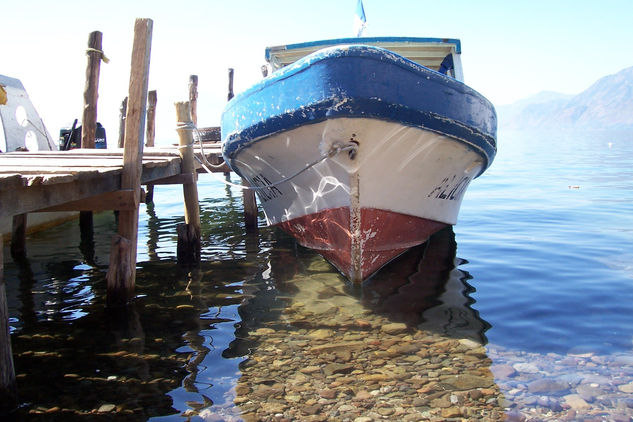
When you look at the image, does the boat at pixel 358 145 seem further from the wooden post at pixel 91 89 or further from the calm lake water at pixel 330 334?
the wooden post at pixel 91 89

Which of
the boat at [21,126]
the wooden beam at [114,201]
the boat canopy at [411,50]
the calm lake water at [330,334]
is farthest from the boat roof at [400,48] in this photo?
the boat at [21,126]

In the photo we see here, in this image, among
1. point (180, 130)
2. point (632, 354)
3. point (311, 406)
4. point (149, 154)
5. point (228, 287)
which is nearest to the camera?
point (311, 406)

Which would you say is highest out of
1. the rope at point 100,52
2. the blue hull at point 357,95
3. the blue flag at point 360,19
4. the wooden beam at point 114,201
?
the blue flag at point 360,19

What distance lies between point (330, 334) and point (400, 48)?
4.78m

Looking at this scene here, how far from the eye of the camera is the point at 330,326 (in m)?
4.86

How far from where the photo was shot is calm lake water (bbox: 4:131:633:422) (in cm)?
353

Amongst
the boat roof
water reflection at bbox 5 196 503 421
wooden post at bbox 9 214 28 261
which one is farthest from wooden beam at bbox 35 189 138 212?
the boat roof

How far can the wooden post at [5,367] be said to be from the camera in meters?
3.30

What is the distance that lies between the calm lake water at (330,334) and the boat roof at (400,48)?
2.77 meters

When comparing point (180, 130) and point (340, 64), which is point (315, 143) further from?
point (180, 130)

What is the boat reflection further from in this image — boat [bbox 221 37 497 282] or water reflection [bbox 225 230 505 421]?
boat [bbox 221 37 497 282]

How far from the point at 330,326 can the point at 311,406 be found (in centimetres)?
138

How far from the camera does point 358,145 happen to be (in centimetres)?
498

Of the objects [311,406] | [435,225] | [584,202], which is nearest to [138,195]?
[311,406]
